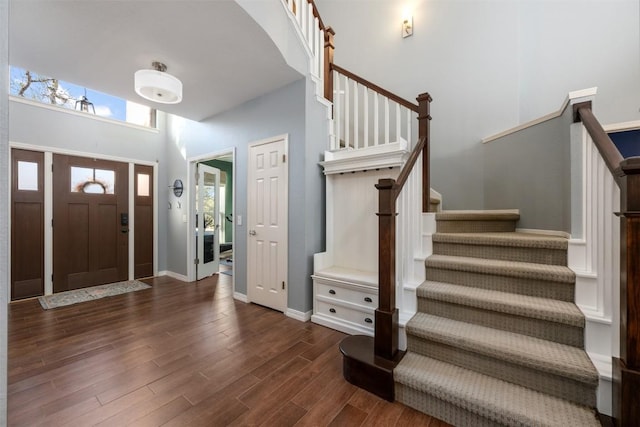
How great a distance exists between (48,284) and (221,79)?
12.7 feet

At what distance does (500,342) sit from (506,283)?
48 centimetres

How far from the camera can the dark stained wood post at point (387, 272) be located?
5.68 feet

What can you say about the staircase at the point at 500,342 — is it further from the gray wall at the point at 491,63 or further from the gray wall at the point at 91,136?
the gray wall at the point at 91,136

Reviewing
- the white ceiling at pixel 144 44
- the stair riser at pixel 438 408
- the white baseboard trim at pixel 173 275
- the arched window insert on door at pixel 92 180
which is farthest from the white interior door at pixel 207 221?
the stair riser at pixel 438 408

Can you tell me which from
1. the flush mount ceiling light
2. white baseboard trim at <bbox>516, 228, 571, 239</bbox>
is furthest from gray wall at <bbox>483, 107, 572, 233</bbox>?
the flush mount ceiling light

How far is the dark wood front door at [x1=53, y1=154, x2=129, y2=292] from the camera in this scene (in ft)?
12.4

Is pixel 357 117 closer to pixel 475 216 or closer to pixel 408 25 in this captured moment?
pixel 475 216

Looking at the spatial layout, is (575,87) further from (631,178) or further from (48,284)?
(48,284)

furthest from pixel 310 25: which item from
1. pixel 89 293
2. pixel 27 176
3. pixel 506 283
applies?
pixel 89 293

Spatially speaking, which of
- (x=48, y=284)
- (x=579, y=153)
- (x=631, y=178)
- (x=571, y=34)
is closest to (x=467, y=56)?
(x=571, y=34)

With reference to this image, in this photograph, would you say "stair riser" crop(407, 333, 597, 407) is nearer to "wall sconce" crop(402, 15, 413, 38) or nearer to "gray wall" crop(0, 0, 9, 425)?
"gray wall" crop(0, 0, 9, 425)

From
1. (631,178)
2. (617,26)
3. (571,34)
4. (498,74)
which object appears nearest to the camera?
(631,178)

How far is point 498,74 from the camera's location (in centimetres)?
326

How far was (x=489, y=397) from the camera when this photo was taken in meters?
1.37
